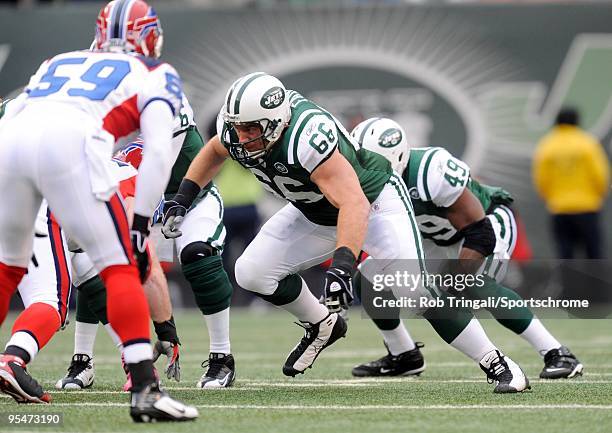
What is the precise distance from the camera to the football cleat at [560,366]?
18.8 feet

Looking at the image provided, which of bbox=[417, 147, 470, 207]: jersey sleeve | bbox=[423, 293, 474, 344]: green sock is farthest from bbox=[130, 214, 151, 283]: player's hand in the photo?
bbox=[417, 147, 470, 207]: jersey sleeve

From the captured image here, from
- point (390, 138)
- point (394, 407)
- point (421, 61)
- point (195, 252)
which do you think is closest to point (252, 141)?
point (195, 252)

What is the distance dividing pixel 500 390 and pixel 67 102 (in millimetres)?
2269

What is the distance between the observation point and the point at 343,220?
486cm

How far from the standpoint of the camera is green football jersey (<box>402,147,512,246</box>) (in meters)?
5.95

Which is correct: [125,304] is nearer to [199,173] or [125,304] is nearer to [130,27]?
[130,27]

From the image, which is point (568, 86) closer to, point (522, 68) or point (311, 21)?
point (522, 68)

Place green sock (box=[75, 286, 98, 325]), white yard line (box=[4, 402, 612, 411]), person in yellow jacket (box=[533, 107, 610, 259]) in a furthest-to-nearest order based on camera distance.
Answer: person in yellow jacket (box=[533, 107, 610, 259]) → green sock (box=[75, 286, 98, 325]) → white yard line (box=[4, 402, 612, 411])

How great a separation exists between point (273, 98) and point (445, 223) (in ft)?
5.39

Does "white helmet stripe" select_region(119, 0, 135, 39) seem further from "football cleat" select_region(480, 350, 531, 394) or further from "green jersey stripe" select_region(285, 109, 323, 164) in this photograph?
"football cleat" select_region(480, 350, 531, 394)

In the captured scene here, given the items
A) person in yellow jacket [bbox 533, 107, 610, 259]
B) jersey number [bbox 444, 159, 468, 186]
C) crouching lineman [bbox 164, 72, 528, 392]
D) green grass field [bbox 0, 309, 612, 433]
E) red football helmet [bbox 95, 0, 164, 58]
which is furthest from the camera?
person in yellow jacket [bbox 533, 107, 610, 259]

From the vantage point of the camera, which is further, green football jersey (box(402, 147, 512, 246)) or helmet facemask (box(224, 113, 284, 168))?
green football jersey (box(402, 147, 512, 246))

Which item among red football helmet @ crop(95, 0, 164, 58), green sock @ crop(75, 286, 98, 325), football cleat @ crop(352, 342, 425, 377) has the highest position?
red football helmet @ crop(95, 0, 164, 58)

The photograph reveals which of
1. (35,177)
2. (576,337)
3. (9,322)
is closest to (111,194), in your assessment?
(35,177)
